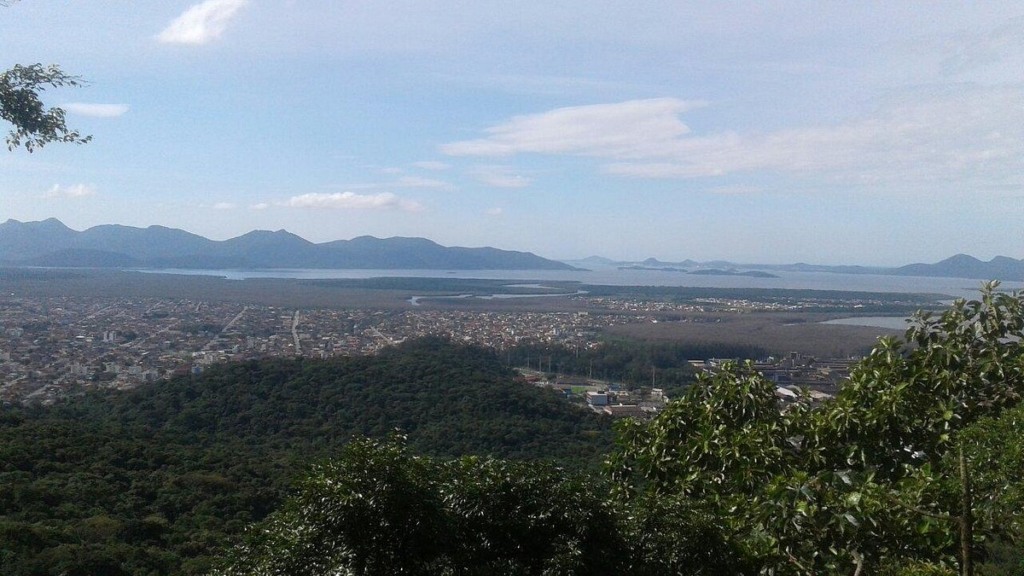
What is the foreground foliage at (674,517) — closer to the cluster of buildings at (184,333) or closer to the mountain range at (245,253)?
the cluster of buildings at (184,333)

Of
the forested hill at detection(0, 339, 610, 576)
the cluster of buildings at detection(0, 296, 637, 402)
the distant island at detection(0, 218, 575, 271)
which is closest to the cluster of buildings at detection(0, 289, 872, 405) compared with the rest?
the cluster of buildings at detection(0, 296, 637, 402)

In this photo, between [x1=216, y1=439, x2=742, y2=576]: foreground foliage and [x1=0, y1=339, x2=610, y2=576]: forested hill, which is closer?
[x1=216, y1=439, x2=742, y2=576]: foreground foliage

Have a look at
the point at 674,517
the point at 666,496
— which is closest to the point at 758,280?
the point at 666,496

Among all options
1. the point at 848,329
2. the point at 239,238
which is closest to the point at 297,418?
the point at 848,329

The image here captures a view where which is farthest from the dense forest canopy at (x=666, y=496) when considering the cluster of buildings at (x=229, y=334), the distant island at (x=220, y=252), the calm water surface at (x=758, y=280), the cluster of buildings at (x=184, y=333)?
the distant island at (x=220, y=252)

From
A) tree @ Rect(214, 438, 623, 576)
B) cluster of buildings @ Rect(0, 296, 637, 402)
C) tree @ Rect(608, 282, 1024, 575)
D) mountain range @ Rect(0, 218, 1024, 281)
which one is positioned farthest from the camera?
mountain range @ Rect(0, 218, 1024, 281)

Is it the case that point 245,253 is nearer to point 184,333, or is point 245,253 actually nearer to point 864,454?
point 184,333

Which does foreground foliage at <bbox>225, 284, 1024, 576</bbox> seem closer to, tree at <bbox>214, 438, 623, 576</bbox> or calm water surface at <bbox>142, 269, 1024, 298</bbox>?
tree at <bbox>214, 438, 623, 576</bbox>
